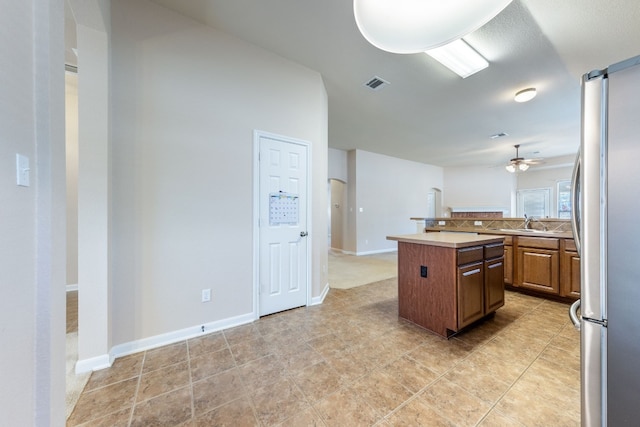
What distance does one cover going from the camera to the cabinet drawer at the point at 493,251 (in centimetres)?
238

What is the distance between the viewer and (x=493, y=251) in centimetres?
248

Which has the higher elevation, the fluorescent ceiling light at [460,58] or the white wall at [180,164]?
the fluorescent ceiling light at [460,58]

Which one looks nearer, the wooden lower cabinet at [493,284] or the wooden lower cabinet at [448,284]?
the wooden lower cabinet at [448,284]

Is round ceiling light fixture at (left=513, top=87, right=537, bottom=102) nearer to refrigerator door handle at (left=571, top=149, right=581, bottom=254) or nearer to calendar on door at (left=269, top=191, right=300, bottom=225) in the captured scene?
refrigerator door handle at (left=571, top=149, right=581, bottom=254)

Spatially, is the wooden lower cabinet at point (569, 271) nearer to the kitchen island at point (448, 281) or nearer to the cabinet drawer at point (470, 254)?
the kitchen island at point (448, 281)

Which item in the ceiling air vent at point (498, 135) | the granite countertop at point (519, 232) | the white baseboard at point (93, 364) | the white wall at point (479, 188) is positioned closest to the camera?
the white baseboard at point (93, 364)

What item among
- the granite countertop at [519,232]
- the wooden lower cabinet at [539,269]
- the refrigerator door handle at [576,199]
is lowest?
the wooden lower cabinet at [539,269]

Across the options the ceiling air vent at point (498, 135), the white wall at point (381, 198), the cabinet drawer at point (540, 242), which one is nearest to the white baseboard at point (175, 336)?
the cabinet drawer at point (540, 242)

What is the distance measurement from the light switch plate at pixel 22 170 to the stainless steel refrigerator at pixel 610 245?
79.1 inches

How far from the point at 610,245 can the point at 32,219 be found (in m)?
2.06

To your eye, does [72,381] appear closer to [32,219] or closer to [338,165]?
[32,219]

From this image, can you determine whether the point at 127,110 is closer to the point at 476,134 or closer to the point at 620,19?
the point at 620,19

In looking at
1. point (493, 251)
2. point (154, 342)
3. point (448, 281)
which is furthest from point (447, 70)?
point (154, 342)

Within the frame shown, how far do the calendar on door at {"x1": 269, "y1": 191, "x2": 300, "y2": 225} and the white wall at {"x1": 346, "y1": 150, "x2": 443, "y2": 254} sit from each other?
3789mm
